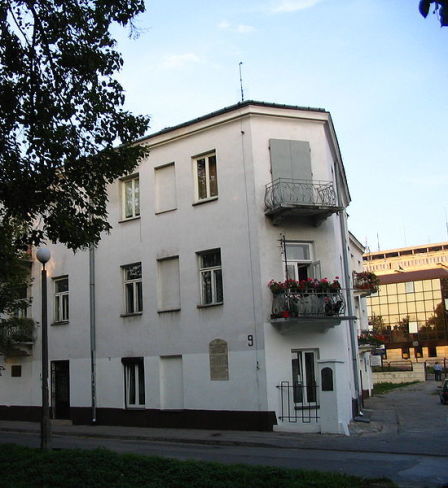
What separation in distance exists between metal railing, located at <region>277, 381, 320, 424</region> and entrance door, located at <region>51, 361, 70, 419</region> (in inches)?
375

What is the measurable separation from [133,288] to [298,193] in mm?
6938

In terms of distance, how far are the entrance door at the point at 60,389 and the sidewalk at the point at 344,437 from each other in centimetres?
81

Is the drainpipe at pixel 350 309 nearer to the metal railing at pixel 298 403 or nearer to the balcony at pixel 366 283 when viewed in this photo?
the balcony at pixel 366 283

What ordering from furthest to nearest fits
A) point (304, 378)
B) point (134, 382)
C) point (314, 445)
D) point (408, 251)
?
point (408, 251), point (134, 382), point (304, 378), point (314, 445)

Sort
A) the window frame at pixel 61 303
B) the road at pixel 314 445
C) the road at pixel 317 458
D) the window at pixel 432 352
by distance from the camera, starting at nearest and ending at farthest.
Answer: the road at pixel 317 458
the road at pixel 314 445
the window frame at pixel 61 303
the window at pixel 432 352

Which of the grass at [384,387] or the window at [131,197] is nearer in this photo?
the window at [131,197]

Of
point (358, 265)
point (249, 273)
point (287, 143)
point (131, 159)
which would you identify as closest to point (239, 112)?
point (287, 143)

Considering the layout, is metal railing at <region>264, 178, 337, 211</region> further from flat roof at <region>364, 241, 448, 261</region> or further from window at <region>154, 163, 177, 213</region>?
flat roof at <region>364, 241, 448, 261</region>

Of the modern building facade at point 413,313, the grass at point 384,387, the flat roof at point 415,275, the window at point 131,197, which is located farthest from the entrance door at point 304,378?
the flat roof at point 415,275

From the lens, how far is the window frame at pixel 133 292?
21.8 metres

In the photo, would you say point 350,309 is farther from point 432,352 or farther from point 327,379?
point 432,352

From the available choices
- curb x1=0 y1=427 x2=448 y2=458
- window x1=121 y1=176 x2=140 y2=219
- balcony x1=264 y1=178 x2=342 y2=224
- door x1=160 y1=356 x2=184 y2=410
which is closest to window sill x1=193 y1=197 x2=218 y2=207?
balcony x1=264 y1=178 x2=342 y2=224

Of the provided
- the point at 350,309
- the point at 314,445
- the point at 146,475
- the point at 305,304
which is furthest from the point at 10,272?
the point at 350,309

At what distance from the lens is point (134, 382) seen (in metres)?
21.6
